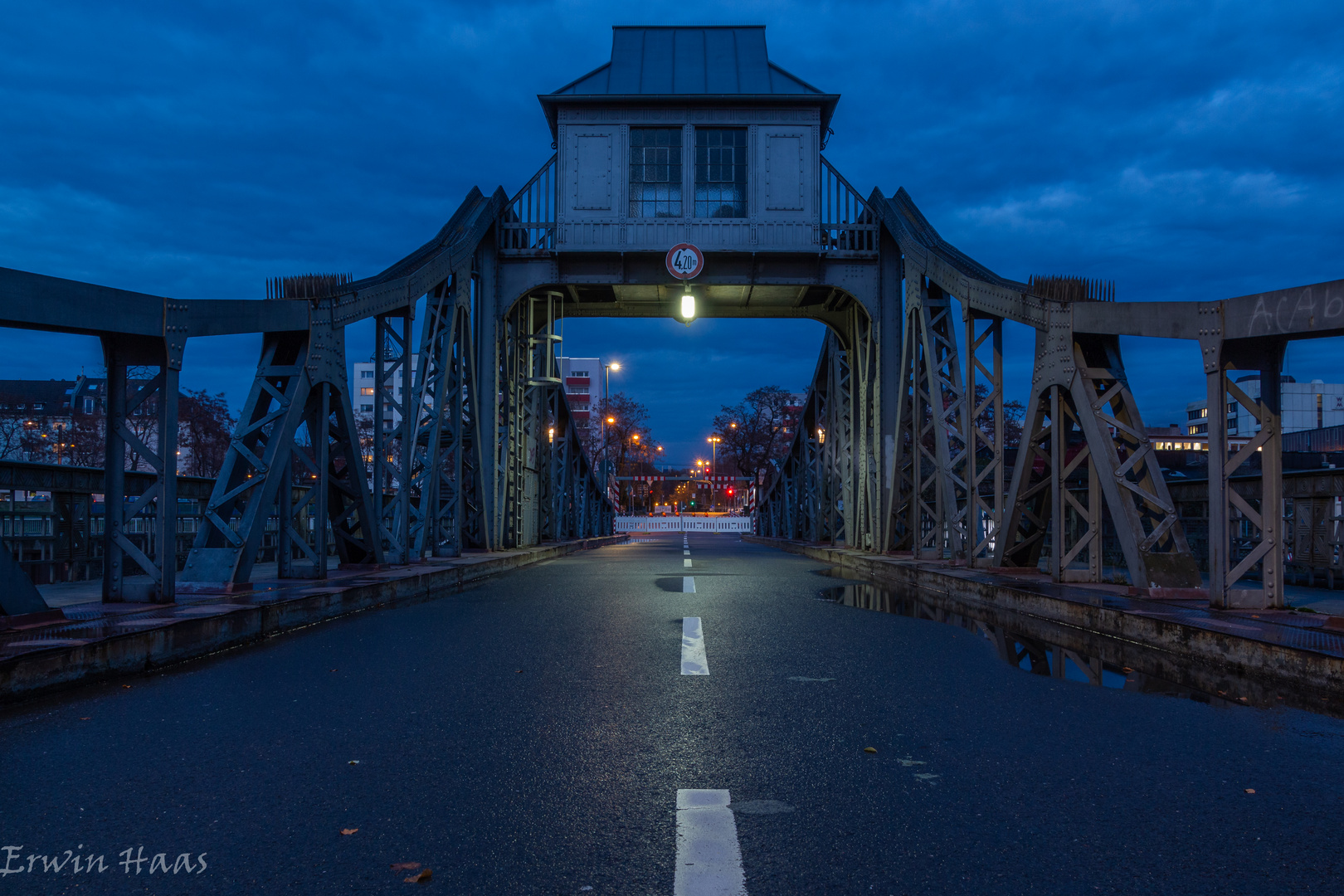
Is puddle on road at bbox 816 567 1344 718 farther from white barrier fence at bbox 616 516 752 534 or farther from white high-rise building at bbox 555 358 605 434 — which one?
white high-rise building at bbox 555 358 605 434

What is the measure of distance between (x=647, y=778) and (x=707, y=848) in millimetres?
867

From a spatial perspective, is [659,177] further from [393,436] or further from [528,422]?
[393,436]

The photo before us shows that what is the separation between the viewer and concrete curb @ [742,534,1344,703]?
238 inches

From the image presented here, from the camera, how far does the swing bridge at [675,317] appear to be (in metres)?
8.31

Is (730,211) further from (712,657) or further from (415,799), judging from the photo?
(415,799)

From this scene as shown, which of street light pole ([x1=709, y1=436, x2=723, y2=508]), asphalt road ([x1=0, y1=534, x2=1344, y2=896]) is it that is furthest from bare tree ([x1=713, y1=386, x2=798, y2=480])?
asphalt road ([x1=0, y1=534, x2=1344, y2=896])

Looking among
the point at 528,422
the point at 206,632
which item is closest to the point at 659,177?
the point at 528,422

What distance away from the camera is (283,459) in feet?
32.3

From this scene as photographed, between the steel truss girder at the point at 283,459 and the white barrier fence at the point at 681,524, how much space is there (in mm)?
57889

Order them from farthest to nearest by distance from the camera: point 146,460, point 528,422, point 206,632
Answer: point 528,422
point 146,460
point 206,632

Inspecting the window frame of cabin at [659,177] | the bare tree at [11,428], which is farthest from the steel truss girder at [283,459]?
the bare tree at [11,428]

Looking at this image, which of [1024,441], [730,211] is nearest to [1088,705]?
[1024,441]

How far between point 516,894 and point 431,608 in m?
8.37

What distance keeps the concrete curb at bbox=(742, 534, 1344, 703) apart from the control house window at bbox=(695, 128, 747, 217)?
11.4 m
